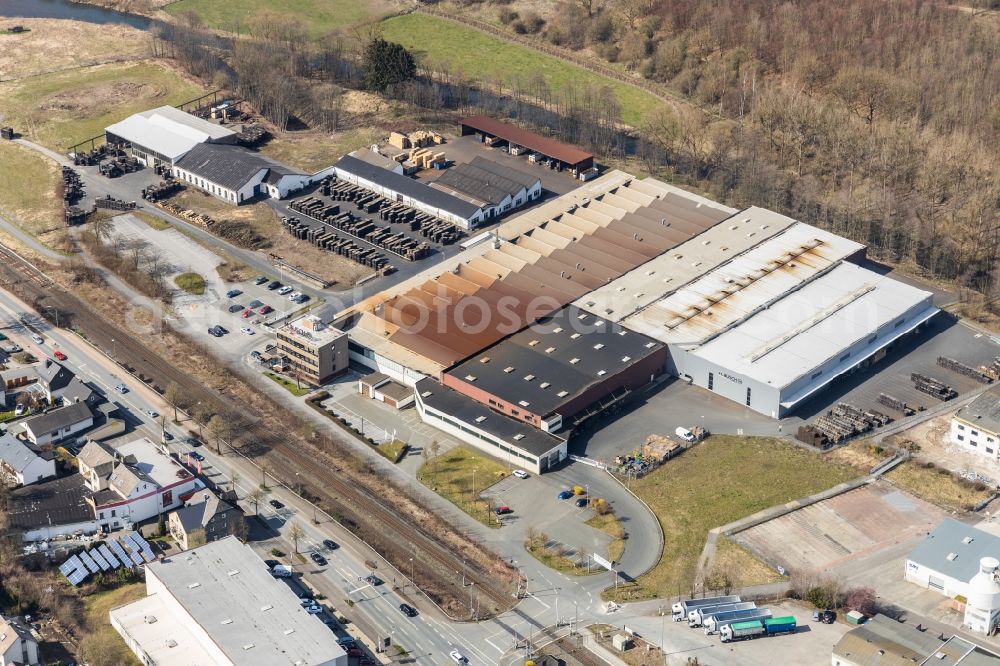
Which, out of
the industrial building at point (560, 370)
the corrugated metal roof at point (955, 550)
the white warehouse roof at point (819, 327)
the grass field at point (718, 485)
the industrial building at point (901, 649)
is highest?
the white warehouse roof at point (819, 327)

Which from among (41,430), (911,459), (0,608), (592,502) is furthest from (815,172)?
(0,608)

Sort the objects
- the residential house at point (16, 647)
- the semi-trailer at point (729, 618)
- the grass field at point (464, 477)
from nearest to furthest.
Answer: the residential house at point (16, 647), the semi-trailer at point (729, 618), the grass field at point (464, 477)

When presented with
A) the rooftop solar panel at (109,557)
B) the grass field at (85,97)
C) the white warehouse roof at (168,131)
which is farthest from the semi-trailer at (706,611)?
the grass field at (85,97)

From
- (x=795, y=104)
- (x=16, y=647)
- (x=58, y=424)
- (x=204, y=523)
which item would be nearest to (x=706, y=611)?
(x=204, y=523)

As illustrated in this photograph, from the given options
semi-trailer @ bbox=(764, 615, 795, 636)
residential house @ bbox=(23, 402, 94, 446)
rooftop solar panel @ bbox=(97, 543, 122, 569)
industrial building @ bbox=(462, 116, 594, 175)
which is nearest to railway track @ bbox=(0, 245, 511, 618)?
residential house @ bbox=(23, 402, 94, 446)

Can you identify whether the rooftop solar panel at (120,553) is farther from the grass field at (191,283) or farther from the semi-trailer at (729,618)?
the semi-trailer at (729,618)

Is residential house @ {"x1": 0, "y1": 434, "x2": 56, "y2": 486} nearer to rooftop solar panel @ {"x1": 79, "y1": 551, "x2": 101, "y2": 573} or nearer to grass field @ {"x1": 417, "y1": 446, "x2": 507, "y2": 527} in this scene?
rooftop solar panel @ {"x1": 79, "y1": 551, "x2": 101, "y2": 573}
